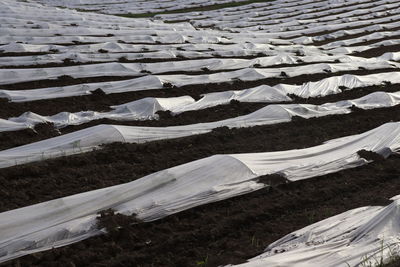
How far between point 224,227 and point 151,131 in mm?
2567

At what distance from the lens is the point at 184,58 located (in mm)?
11984

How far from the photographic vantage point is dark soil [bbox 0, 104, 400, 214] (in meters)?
4.86

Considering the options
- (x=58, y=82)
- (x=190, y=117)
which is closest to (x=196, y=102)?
(x=190, y=117)

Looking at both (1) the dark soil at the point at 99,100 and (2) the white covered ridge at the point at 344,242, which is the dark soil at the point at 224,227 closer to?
(2) the white covered ridge at the point at 344,242

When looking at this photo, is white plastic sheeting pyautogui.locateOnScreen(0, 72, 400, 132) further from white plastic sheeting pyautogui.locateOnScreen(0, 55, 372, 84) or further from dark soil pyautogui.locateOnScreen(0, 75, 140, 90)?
white plastic sheeting pyautogui.locateOnScreen(0, 55, 372, 84)

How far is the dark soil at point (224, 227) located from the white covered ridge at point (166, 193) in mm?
105

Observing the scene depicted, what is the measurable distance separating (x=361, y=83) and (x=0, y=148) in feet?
25.6

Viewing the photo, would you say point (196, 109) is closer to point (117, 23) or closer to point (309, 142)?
point (309, 142)

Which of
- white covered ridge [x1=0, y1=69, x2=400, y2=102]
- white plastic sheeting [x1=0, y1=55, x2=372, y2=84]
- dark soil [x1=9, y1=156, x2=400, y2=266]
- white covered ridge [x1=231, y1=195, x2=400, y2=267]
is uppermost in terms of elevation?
white plastic sheeting [x1=0, y1=55, x2=372, y2=84]

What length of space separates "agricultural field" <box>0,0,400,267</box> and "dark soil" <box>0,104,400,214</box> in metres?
0.02

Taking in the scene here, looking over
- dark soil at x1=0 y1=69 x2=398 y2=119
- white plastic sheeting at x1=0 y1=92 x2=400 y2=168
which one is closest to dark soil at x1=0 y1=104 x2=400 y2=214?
white plastic sheeting at x1=0 y1=92 x2=400 y2=168

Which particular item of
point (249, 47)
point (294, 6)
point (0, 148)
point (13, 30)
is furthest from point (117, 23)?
point (294, 6)

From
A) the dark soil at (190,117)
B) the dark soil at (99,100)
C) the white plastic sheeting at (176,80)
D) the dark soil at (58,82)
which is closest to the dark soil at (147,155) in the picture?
the dark soil at (190,117)

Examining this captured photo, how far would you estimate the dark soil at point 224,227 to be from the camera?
378cm
